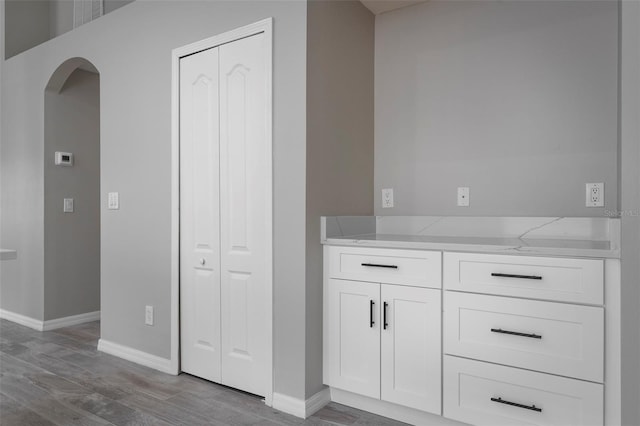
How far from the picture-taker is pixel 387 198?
280cm

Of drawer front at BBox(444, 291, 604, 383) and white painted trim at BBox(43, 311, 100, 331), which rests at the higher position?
drawer front at BBox(444, 291, 604, 383)

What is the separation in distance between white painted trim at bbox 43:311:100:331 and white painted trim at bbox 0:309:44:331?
52mm

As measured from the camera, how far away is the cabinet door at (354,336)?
7.15 ft

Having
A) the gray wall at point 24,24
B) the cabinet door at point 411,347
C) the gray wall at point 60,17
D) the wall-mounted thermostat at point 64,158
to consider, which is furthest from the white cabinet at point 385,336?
the gray wall at point 24,24

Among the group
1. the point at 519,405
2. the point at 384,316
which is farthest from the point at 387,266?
the point at 519,405

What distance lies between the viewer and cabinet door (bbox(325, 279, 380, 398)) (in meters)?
2.18

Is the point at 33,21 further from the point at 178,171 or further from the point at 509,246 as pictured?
the point at 509,246

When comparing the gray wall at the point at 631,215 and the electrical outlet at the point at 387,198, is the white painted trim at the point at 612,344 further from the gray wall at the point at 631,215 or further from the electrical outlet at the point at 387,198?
the electrical outlet at the point at 387,198

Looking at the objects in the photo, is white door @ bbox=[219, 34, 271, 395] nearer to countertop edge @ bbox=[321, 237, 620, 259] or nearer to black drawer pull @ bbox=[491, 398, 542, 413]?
countertop edge @ bbox=[321, 237, 620, 259]

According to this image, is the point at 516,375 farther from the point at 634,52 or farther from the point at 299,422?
the point at 634,52

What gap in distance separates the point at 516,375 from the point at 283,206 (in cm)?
133

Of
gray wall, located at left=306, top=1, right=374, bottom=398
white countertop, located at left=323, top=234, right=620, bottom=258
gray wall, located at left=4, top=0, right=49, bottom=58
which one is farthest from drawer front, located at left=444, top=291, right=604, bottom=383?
gray wall, located at left=4, top=0, right=49, bottom=58

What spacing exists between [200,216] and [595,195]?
85.5 inches

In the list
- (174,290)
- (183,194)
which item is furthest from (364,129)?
(174,290)
